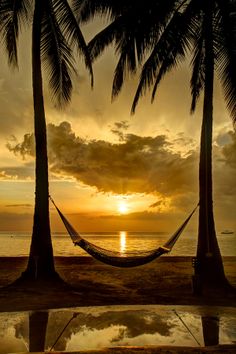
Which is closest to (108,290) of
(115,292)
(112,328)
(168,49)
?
(115,292)

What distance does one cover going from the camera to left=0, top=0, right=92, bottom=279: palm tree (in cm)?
931

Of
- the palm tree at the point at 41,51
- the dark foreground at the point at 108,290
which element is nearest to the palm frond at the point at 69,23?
the palm tree at the point at 41,51

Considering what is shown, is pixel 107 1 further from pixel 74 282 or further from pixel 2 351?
pixel 2 351

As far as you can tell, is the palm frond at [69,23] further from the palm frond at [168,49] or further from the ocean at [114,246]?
the ocean at [114,246]

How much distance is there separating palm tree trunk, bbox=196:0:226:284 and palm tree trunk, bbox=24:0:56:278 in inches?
129

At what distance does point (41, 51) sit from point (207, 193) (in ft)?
16.1

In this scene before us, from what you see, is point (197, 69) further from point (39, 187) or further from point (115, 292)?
point (115, 292)

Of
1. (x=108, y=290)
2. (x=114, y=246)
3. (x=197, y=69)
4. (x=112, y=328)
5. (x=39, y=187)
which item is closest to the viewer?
(x=112, y=328)

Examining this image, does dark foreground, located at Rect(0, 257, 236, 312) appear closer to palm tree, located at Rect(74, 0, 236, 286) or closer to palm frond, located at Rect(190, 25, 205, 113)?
palm tree, located at Rect(74, 0, 236, 286)

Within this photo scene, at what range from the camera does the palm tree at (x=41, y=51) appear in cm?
931

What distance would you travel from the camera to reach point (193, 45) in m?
9.90

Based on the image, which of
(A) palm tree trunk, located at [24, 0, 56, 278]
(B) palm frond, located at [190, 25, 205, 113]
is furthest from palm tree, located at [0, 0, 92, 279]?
(B) palm frond, located at [190, 25, 205, 113]

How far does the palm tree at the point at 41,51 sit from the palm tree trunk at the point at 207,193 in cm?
271

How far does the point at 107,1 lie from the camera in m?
9.58
